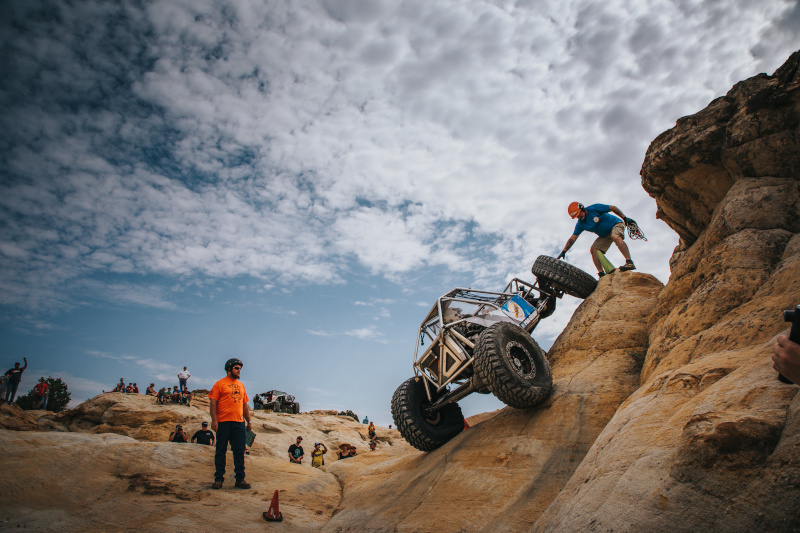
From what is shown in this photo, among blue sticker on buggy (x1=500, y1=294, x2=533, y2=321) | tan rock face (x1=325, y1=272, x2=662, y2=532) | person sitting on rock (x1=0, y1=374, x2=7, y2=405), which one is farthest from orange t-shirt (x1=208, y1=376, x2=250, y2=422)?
person sitting on rock (x1=0, y1=374, x2=7, y2=405)

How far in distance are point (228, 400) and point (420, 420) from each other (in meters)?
2.98

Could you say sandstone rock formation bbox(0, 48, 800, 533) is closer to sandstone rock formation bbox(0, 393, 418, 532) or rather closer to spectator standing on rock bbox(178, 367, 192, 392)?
sandstone rock formation bbox(0, 393, 418, 532)

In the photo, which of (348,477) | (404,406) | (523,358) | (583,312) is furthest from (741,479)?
(348,477)

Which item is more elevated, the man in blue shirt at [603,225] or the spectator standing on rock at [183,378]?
the man in blue shirt at [603,225]

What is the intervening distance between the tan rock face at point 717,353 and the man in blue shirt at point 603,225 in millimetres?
927

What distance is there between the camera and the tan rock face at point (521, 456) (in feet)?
13.0

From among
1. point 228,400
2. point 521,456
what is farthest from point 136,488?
point 521,456

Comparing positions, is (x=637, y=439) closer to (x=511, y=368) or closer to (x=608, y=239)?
(x=511, y=368)

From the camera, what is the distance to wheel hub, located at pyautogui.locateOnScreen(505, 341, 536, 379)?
542 cm

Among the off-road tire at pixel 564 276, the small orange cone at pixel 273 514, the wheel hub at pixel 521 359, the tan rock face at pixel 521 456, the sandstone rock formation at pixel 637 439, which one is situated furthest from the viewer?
the off-road tire at pixel 564 276

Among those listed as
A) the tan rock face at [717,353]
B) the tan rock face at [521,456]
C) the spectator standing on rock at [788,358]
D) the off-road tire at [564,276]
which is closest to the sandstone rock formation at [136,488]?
the tan rock face at [521,456]

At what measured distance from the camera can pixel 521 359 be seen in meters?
5.63

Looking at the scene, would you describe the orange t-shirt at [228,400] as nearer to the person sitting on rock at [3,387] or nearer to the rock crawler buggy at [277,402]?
the person sitting on rock at [3,387]

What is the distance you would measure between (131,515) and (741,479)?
5266mm
